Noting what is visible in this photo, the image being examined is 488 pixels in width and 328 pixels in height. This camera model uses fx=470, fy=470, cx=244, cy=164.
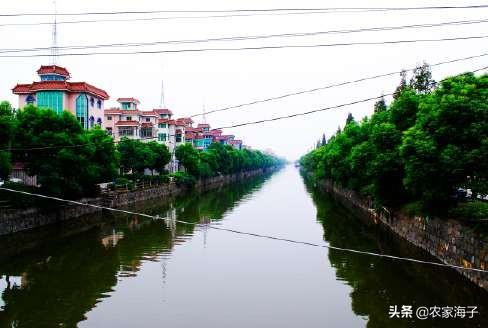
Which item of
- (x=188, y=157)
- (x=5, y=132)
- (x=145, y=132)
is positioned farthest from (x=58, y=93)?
(x=5, y=132)

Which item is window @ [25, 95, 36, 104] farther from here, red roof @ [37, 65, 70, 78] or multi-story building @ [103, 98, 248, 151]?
multi-story building @ [103, 98, 248, 151]

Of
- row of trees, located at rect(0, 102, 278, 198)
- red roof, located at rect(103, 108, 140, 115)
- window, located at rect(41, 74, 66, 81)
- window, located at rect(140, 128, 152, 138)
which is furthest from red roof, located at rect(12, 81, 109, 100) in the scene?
window, located at rect(140, 128, 152, 138)

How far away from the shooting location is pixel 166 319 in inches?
572

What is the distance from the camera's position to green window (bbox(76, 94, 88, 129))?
167ft

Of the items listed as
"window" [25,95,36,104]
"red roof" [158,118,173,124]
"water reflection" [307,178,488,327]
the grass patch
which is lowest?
"water reflection" [307,178,488,327]

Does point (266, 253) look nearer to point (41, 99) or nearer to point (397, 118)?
point (397, 118)

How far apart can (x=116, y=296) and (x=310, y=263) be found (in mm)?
9406

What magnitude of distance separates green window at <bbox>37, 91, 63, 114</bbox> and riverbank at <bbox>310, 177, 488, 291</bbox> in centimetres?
3501

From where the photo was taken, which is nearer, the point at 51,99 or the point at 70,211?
the point at 70,211

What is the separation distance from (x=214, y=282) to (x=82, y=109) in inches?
1494

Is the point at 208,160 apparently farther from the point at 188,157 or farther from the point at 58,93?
the point at 58,93

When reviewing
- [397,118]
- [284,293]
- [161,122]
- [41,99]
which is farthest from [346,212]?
[161,122]

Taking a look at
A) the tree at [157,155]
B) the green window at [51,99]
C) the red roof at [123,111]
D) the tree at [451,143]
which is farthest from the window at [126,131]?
the tree at [451,143]

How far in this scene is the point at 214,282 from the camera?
738 inches
